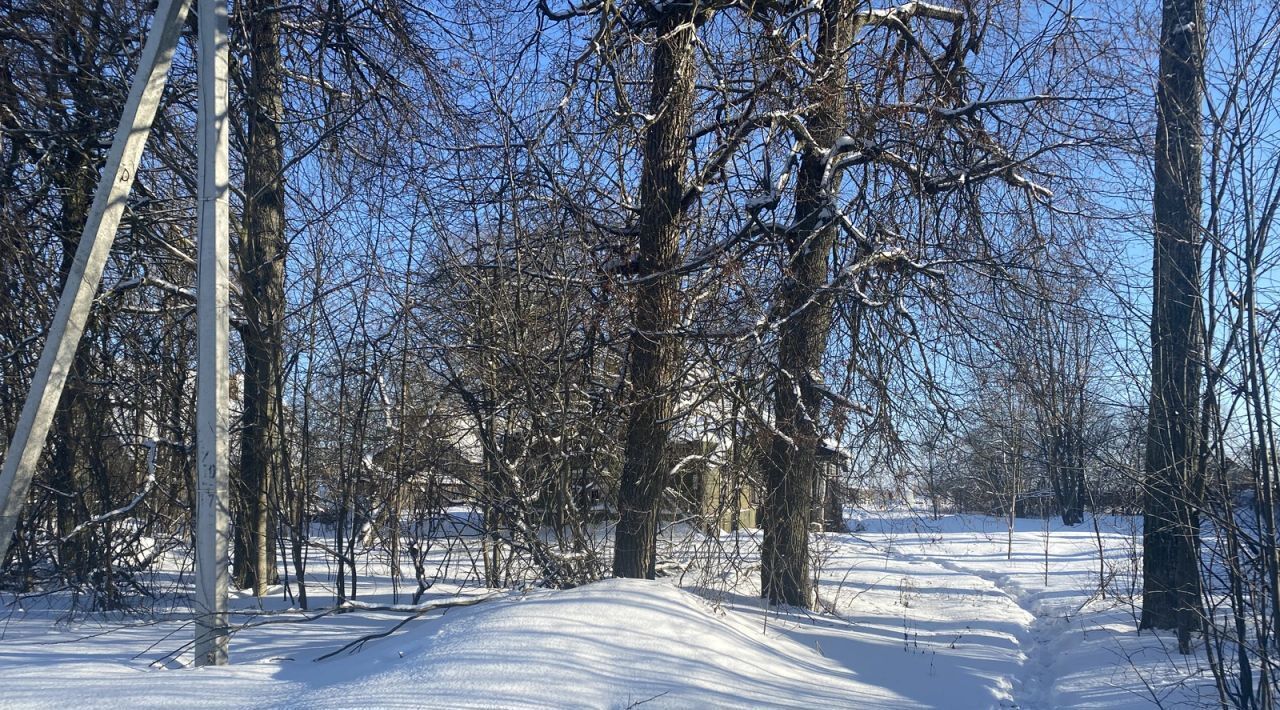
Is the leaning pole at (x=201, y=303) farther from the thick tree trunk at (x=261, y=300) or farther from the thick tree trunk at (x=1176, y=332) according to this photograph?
the thick tree trunk at (x=1176, y=332)

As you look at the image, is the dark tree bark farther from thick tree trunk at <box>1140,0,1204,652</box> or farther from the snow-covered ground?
thick tree trunk at <box>1140,0,1204,652</box>

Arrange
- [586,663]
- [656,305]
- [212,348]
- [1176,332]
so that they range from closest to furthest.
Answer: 1. [586,663]
2. [212,348]
3. [1176,332]
4. [656,305]

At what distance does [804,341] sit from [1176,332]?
10.6 ft

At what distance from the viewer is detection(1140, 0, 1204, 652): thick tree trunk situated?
533 cm

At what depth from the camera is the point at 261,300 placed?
9.23 metres

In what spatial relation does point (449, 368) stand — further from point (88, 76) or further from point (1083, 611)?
point (1083, 611)

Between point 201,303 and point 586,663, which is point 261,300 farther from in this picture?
point 586,663

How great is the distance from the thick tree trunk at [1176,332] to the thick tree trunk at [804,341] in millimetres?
2838

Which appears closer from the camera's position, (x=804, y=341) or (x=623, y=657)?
(x=623, y=657)

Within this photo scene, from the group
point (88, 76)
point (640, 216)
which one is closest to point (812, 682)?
point (640, 216)

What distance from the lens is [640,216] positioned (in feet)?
28.0

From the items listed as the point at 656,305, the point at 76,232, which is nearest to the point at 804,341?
the point at 656,305

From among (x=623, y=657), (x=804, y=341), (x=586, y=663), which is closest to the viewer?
(x=586, y=663)

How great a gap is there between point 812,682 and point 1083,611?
6.26 meters
